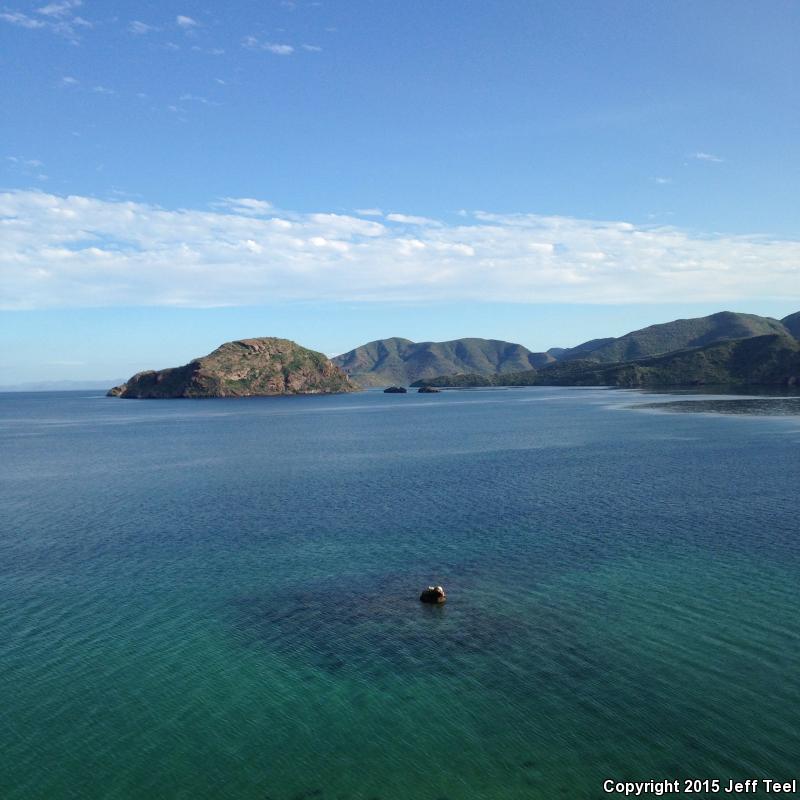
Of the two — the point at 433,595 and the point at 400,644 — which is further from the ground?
the point at 433,595

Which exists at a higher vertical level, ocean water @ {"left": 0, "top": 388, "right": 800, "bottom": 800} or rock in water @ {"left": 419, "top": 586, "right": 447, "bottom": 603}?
rock in water @ {"left": 419, "top": 586, "right": 447, "bottom": 603}

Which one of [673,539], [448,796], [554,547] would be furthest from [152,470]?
[448,796]

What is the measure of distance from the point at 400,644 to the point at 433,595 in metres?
7.47

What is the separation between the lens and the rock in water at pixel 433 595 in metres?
50.4

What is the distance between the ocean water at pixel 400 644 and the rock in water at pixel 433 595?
57.0 inches

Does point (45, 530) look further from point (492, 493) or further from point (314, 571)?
point (492, 493)

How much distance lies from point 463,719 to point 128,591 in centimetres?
3486

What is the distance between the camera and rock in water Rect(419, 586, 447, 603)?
1986 inches

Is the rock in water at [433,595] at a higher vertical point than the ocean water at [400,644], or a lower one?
higher

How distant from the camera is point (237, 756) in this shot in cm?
3186

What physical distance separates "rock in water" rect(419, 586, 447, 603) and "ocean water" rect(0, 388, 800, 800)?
1.45 m

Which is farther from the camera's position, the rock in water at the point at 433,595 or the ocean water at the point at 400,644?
the rock in water at the point at 433,595

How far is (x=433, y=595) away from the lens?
5047 cm

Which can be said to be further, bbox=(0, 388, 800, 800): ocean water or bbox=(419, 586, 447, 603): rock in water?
bbox=(419, 586, 447, 603): rock in water
